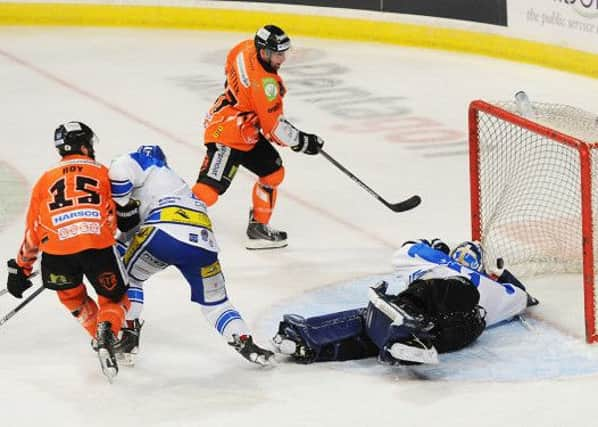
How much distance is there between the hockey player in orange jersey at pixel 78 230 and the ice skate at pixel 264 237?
1741mm

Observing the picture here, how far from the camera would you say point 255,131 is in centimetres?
620

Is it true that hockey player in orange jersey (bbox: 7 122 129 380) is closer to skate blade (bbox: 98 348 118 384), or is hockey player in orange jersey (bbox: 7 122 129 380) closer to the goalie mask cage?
skate blade (bbox: 98 348 118 384)

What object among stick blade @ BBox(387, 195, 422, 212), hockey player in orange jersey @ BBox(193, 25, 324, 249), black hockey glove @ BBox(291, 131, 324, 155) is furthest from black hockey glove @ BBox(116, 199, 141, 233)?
stick blade @ BBox(387, 195, 422, 212)

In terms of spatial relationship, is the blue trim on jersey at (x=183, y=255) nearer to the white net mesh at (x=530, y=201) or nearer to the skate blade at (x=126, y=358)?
the skate blade at (x=126, y=358)

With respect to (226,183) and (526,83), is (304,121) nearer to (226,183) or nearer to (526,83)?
(526,83)

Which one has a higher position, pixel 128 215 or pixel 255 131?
pixel 128 215

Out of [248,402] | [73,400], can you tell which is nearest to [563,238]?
[248,402]

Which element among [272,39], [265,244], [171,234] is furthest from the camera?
[265,244]

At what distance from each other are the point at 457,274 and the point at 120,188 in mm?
1189

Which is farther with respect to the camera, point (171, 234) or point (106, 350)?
point (171, 234)

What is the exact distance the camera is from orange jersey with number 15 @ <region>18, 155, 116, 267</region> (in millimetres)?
4535

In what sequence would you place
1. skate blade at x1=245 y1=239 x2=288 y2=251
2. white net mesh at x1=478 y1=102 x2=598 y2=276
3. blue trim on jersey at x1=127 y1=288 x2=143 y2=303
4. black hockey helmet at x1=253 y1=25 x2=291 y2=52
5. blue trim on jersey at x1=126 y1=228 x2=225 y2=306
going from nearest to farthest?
blue trim on jersey at x1=126 y1=228 x2=225 y2=306
blue trim on jersey at x1=127 y1=288 x2=143 y2=303
white net mesh at x1=478 y1=102 x2=598 y2=276
black hockey helmet at x1=253 y1=25 x2=291 y2=52
skate blade at x1=245 y1=239 x2=288 y2=251

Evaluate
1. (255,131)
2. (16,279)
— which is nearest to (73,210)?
(16,279)

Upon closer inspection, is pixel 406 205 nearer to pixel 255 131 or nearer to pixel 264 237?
pixel 264 237
